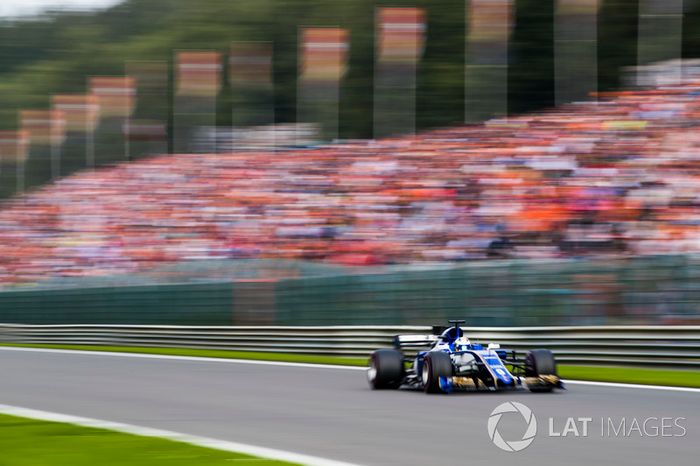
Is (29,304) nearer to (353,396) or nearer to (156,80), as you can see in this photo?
(353,396)

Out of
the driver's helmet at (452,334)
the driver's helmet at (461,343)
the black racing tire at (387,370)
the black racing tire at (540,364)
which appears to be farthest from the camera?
the black racing tire at (387,370)

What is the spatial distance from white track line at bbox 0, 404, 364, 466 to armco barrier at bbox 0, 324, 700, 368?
7.30 metres

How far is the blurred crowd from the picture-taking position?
54.3ft

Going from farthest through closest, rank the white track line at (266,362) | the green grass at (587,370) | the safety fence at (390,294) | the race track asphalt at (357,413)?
the safety fence at (390,294), the green grass at (587,370), the white track line at (266,362), the race track asphalt at (357,413)

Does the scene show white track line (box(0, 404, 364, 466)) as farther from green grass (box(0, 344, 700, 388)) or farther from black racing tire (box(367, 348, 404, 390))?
green grass (box(0, 344, 700, 388))

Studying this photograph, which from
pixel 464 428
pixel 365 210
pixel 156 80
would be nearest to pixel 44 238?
pixel 365 210

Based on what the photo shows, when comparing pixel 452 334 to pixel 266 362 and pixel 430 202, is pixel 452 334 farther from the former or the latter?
pixel 430 202

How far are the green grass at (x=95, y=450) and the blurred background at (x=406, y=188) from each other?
7833mm

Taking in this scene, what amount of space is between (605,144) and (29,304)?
13665 mm

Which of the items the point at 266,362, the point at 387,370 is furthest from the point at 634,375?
the point at 266,362

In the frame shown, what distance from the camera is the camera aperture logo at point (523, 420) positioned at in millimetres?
6789

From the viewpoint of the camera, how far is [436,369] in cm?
1055

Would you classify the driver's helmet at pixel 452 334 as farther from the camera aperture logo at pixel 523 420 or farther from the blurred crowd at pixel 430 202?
the blurred crowd at pixel 430 202

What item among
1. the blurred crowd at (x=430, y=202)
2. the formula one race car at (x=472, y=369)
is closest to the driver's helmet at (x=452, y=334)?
the formula one race car at (x=472, y=369)
